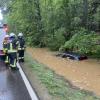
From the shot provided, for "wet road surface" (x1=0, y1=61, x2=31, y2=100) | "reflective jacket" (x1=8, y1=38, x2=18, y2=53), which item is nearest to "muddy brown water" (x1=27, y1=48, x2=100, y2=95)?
"wet road surface" (x1=0, y1=61, x2=31, y2=100)

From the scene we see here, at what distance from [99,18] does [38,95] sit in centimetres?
1693

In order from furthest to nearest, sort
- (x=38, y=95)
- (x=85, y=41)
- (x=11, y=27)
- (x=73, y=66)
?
(x=11, y=27) < (x=85, y=41) < (x=73, y=66) < (x=38, y=95)

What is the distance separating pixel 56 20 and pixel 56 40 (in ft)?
6.45

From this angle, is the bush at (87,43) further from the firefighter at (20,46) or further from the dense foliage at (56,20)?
the firefighter at (20,46)

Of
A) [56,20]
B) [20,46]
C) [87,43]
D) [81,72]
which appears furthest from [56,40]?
[81,72]

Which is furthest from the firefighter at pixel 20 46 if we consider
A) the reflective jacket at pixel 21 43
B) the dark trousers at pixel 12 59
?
the dark trousers at pixel 12 59

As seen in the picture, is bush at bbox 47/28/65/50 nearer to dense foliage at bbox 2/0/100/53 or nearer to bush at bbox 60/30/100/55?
dense foliage at bbox 2/0/100/53

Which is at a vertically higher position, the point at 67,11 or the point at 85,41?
the point at 67,11

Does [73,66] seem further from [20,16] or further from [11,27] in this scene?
[11,27]

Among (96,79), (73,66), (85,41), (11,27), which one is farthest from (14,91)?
(11,27)

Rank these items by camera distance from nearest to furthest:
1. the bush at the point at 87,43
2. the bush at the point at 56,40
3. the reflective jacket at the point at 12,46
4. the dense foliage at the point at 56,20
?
the reflective jacket at the point at 12,46
the bush at the point at 87,43
the dense foliage at the point at 56,20
the bush at the point at 56,40

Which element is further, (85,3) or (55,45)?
(55,45)

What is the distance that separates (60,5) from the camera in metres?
31.3

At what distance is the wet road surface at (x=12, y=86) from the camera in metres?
10.1
